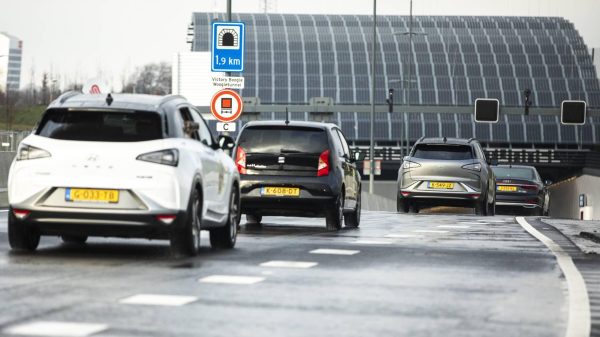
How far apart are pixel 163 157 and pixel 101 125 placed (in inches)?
31.1

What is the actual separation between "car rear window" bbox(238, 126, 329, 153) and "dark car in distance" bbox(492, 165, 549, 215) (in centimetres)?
1964

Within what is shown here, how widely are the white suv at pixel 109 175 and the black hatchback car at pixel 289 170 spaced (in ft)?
20.8

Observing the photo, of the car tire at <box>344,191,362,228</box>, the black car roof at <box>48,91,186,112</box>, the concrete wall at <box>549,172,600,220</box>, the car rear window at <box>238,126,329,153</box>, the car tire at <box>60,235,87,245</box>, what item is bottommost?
the concrete wall at <box>549,172,600,220</box>

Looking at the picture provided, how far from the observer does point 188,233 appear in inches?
542

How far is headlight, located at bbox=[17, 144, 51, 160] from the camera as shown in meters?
13.4

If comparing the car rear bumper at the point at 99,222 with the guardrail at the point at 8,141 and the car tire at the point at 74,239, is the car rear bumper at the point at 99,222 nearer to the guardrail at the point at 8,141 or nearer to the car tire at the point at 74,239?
the car tire at the point at 74,239

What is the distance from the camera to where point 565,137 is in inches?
4345

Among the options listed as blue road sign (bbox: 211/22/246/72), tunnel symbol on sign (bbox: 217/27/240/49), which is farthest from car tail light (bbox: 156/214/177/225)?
tunnel symbol on sign (bbox: 217/27/240/49)

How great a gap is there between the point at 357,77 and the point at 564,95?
1659cm

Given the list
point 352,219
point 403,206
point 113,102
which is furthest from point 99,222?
point 403,206

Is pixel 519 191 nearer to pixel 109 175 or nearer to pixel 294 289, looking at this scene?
pixel 109 175

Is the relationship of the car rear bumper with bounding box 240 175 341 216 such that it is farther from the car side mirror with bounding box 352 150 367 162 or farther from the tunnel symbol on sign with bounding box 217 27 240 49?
the tunnel symbol on sign with bounding box 217 27 240 49

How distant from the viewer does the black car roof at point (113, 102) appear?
13844 millimetres

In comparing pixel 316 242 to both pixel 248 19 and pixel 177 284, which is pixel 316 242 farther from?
pixel 248 19
